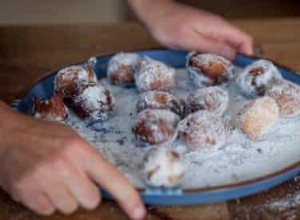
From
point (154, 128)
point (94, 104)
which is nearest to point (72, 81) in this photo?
point (94, 104)

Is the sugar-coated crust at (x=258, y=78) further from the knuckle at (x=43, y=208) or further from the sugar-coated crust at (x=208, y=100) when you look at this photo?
the knuckle at (x=43, y=208)

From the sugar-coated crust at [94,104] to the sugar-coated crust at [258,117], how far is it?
0.20m

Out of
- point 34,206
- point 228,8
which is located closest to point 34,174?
point 34,206

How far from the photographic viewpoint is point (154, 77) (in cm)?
106

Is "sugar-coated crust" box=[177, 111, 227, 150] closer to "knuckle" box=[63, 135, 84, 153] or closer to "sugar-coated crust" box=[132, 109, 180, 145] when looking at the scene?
"sugar-coated crust" box=[132, 109, 180, 145]

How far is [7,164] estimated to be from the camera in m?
0.85

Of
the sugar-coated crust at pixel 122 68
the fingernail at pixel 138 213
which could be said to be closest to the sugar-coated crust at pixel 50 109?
the sugar-coated crust at pixel 122 68

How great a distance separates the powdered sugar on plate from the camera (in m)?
0.88

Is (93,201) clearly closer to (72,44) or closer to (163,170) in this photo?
(163,170)

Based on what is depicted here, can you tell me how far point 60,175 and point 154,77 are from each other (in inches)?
12.3

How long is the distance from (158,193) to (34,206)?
15 cm

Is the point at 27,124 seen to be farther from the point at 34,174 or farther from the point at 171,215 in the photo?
the point at 171,215

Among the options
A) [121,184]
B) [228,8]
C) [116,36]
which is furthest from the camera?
[228,8]

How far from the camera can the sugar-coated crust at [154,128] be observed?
933 mm
